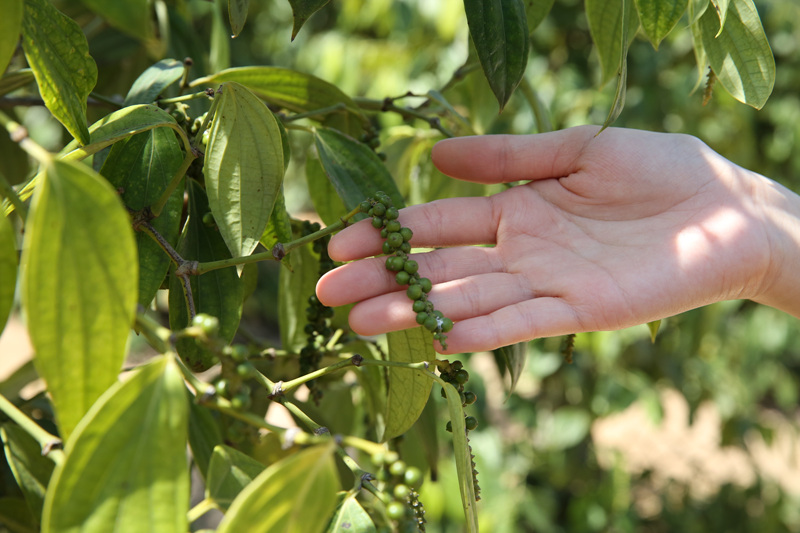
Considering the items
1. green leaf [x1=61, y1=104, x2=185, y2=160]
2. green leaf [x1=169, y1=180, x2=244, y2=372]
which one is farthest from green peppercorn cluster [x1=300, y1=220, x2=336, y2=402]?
green leaf [x1=61, y1=104, x2=185, y2=160]

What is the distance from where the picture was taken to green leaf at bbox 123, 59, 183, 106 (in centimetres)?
66

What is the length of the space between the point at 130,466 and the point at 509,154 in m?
0.56

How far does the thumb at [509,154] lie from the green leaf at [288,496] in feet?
1.63

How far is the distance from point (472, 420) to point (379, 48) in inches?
67.7

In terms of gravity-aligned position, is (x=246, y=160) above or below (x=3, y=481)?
above

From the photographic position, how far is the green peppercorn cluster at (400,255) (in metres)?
0.62

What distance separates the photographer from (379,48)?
208 cm

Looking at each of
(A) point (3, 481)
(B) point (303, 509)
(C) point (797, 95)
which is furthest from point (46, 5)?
(C) point (797, 95)

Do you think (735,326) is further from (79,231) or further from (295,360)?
(79,231)

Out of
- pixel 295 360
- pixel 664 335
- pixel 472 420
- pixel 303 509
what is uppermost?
pixel 303 509

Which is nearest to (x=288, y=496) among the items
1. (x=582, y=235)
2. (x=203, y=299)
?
(x=203, y=299)

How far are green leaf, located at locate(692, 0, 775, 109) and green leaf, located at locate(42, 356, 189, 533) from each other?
0.56 metres

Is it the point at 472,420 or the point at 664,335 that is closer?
the point at 472,420

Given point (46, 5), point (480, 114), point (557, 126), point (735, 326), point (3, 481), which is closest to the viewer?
point (46, 5)
